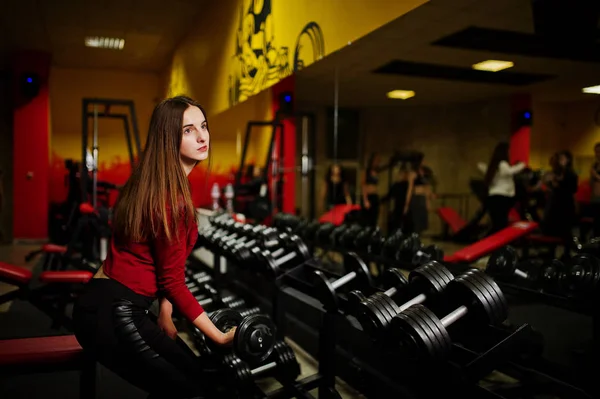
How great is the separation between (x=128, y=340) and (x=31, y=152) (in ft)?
19.0

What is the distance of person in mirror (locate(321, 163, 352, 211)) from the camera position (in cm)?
416

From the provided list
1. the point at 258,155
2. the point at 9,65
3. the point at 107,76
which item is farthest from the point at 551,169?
the point at 9,65

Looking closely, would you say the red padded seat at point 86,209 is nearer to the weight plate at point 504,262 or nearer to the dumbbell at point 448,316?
the weight plate at point 504,262

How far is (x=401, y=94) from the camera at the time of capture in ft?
12.1

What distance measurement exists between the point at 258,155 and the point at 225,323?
136 inches

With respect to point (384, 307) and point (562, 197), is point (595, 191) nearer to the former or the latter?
point (562, 197)

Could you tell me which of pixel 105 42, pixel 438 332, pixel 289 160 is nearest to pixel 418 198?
pixel 289 160

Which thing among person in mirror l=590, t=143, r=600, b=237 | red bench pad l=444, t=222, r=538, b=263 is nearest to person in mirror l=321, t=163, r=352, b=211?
red bench pad l=444, t=222, r=538, b=263

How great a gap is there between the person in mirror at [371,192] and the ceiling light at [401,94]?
1.66 ft

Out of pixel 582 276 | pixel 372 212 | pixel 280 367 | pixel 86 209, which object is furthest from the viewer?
pixel 372 212

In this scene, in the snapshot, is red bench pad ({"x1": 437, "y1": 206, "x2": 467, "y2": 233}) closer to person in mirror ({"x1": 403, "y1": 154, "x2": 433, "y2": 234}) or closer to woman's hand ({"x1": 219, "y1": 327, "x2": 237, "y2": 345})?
person in mirror ({"x1": 403, "y1": 154, "x2": 433, "y2": 234})

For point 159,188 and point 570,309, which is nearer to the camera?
point 159,188

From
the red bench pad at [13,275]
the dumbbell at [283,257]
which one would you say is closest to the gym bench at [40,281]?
the red bench pad at [13,275]

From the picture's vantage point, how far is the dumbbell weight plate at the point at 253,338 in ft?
4.29
